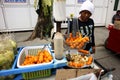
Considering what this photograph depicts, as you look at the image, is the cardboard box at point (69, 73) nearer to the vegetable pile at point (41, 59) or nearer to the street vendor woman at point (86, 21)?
the vegetable pile at point (41, 59)

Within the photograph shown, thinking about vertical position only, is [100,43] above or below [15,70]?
below

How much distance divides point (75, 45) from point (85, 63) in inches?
6.5

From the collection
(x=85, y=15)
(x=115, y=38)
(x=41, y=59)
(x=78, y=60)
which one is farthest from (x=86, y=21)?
→ (x=115, y=38)

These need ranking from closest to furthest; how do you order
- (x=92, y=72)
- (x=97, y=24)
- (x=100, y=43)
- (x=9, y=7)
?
(x=92, y=72) → (x=100, y=43) → (x=9, y=7) → (x=97, y=24)

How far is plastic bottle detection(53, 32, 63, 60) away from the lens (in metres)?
0.85

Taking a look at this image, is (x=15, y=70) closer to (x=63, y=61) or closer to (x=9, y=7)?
(x=63, y=61)

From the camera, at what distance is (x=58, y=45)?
34.7 inches

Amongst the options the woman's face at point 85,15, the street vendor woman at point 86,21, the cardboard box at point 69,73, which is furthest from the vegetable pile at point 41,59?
the woman's face at point 85,15

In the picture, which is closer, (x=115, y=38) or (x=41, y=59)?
(x=41, y=59)

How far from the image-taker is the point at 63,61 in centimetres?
91

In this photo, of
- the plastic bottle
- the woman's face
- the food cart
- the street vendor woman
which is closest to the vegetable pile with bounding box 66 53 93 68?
the plastic bottle

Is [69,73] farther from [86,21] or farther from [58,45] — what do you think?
[86,21]

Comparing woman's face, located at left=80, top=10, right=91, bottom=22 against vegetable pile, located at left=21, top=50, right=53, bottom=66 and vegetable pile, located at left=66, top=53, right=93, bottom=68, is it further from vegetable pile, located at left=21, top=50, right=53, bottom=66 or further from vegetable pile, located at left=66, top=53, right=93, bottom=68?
vegetable pile, located at left=21, top=50, right=53, bottom=66

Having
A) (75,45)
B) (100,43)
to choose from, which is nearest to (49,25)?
(100,43)
